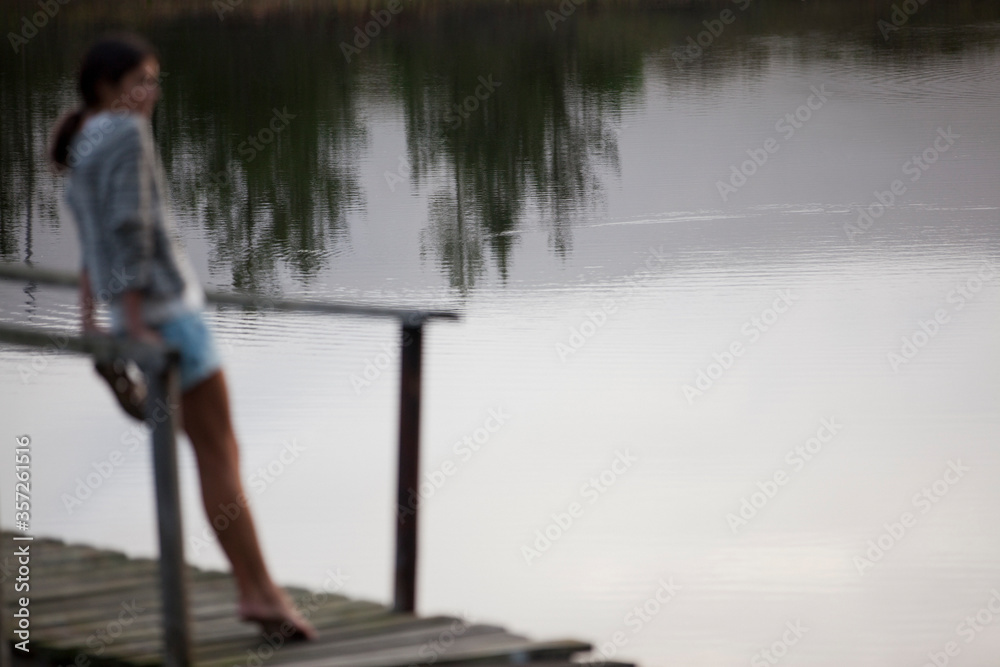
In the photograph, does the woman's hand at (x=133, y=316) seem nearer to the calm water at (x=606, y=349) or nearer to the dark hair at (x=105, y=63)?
the dark hair at (x=105, y=63)

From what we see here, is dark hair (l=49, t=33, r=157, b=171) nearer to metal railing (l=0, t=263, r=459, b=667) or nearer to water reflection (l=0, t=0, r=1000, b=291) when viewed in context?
metal railing (l=0, t=263, r=459, b=667)

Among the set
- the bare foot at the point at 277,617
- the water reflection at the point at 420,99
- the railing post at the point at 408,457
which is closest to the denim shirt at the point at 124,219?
the bare foot at the point at 277,617

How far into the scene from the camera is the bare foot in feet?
9.05

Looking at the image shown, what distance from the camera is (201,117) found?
70.5ft

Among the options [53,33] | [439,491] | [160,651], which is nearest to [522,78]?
[53,33]

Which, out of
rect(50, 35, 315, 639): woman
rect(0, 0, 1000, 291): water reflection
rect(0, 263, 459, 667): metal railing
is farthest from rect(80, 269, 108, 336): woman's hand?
rect(0, 0, 1000, 291): water reflection

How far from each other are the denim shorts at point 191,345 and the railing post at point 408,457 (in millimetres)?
A: 748

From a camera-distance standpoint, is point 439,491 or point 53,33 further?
point 53,33

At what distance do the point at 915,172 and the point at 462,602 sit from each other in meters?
13.3

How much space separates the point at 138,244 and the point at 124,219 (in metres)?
0.05

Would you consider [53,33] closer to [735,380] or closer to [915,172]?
[915,172]

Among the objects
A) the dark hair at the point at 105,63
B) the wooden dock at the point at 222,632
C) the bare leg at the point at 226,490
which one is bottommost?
the wooden dock at the point at 222,632

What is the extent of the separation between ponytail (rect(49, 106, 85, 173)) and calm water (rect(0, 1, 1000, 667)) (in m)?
1.89

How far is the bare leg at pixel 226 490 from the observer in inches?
104
